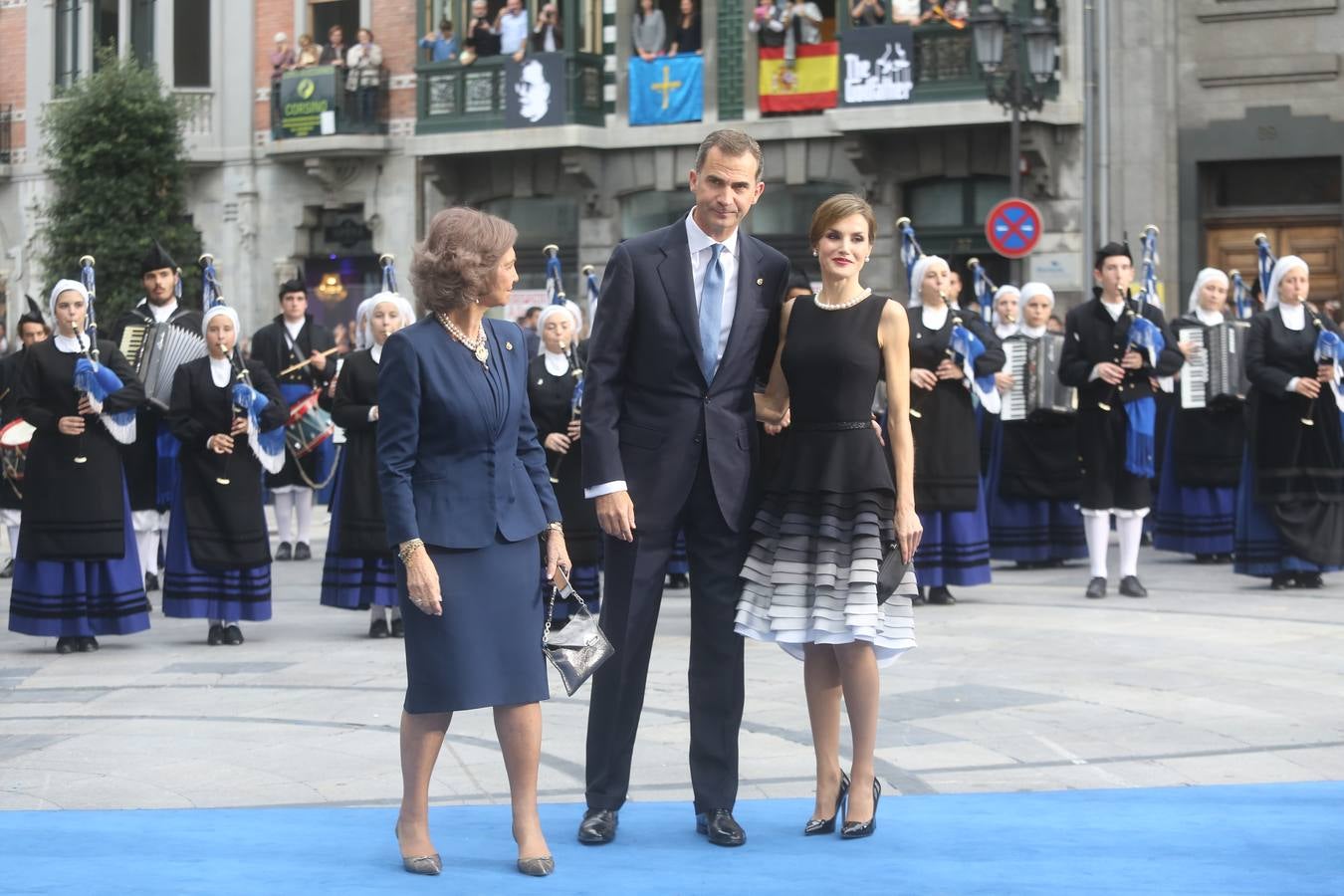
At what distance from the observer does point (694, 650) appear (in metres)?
6.66

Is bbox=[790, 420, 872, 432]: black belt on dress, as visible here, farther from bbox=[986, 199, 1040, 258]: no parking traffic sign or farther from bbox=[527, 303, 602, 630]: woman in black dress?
bbox=[986, 199, 1040, 258]: no parking traffic sign

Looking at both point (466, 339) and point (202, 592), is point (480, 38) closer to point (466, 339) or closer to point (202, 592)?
point (202, 592)

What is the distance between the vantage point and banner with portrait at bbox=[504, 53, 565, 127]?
3047cm

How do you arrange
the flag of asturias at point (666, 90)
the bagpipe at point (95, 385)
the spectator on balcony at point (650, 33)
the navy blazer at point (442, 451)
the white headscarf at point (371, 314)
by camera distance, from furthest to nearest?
the spectator on balcony at point (650, 33) → the flag of asturias at point (666, 90) → the white headscarf at point (371, 314) → the bagpipe at point (95, 385) → the navy blazer at point (442, 451)

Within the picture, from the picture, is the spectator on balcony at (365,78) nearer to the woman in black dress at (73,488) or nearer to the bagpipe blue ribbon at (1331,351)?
the bagpipe blue ribbon at (1331,351)

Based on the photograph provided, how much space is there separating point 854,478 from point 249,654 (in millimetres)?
5860

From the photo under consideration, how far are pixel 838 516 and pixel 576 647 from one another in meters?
0.89

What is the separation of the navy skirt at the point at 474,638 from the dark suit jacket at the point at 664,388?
0.49m

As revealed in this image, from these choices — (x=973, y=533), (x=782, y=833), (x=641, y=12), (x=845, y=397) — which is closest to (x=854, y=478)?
(x=845, y=397)

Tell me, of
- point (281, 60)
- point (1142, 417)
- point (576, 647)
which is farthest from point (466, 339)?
point (281, 60)

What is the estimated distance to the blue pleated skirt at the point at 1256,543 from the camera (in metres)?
14.0

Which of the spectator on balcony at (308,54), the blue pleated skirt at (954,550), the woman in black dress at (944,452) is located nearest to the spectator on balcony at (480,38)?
the spectator on balcony at (308,54)

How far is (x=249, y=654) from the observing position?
11.7 meters

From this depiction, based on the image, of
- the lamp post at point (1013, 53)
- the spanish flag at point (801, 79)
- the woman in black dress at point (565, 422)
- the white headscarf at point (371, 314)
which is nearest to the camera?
the white headscarf at point (371, 314)
